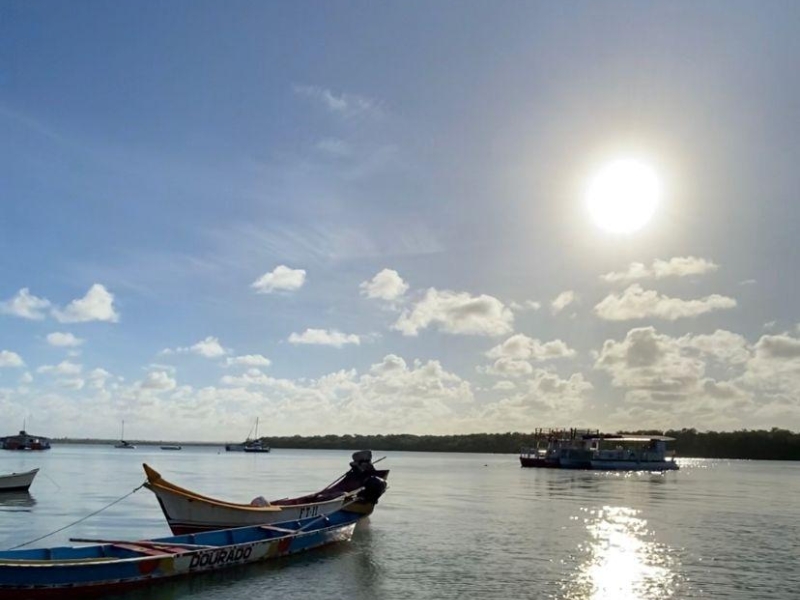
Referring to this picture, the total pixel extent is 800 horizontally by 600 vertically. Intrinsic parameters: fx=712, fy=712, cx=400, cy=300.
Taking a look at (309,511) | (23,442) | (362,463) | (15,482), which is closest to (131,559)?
(309,511)

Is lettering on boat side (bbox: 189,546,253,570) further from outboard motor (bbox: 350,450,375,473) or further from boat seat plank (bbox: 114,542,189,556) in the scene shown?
outboard motor (bbox: 350,450,375,473)

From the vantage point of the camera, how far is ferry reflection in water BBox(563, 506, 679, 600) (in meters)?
22.5

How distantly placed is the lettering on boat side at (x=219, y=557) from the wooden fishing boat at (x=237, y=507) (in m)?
3.15

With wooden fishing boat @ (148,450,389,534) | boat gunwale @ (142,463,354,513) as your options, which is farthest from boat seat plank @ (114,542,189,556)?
wooden fishing boat @ (148,450,389,534)

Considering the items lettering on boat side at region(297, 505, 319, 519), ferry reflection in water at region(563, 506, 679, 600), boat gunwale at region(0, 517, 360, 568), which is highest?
lettering on boat side at region(297, 505, 319, 519)

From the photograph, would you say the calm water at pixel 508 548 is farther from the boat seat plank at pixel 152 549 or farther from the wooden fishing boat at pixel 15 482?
the wooden fishing boat at pixel 15 482

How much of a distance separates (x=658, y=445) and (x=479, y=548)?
3744 inches

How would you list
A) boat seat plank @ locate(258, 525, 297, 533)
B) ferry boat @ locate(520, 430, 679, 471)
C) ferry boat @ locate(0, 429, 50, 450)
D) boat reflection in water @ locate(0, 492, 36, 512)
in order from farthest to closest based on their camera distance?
ferry boat @ locate(0, 429, 50, 450), ferry boat @ locate(520, 430, 679, 471), boat reflection in water @ locate(0, 492, 36, 512), boat seat plank @ locate(258, 525, 297, 533)

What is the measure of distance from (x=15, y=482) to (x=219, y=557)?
38149 mm

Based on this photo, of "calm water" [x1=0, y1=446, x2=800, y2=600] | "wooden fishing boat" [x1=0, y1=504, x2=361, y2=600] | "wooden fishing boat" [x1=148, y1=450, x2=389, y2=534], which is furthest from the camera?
"wooden fishing boat" [x1=148, y1=450, x2=389, y2=534]

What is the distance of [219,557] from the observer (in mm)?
23516

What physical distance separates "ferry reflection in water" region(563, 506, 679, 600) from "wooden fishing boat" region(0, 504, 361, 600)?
10.7 metres

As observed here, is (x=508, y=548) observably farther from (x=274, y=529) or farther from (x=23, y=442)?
(x=23, y=442)

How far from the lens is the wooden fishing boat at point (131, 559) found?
59.9 ft
